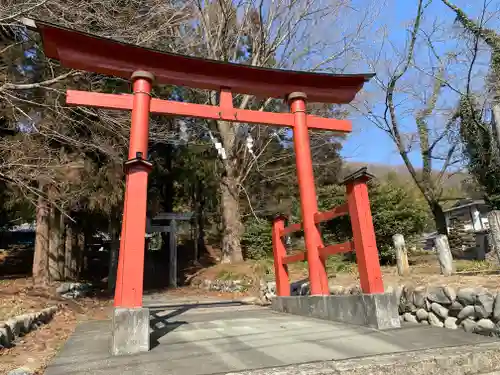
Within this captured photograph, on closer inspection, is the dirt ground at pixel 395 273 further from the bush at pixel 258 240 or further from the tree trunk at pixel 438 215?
the bush at pixel 258 240

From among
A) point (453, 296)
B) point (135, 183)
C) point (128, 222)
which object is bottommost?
point (453, 296)

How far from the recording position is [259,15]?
48.6ft

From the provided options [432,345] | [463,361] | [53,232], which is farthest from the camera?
[53,232]

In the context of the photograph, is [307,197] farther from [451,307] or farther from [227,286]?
[227,286]

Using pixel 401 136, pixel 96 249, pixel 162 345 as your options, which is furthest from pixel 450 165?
pixel 96 249

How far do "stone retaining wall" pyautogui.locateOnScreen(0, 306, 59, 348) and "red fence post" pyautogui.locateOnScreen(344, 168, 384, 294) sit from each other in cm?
441

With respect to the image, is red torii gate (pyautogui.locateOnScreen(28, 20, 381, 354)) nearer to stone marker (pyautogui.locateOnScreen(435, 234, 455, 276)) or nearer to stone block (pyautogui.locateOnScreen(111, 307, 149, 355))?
stone block (pyautogui.locateOnScreen(111, 307, 149, 355))

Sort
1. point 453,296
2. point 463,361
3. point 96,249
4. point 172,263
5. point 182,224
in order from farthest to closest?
point 182,224 < point 96,249 < point 172,263 < point 453,296 < point 463,361

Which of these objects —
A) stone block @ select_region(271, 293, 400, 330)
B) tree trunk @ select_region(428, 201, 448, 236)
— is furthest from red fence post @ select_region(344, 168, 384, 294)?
tree trunk @ select_region(428, 201, 448, 236)

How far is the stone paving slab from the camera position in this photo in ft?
10.2

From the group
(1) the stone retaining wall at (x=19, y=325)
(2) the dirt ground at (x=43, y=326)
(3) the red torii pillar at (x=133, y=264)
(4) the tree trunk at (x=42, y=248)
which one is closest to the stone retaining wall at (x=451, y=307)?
(3) the red torii pillar at (x=133, y=264)

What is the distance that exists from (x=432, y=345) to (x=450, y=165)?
14.1m

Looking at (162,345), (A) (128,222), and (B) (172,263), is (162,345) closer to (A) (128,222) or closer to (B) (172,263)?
(A) (128,222)

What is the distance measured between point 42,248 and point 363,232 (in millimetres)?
9106
